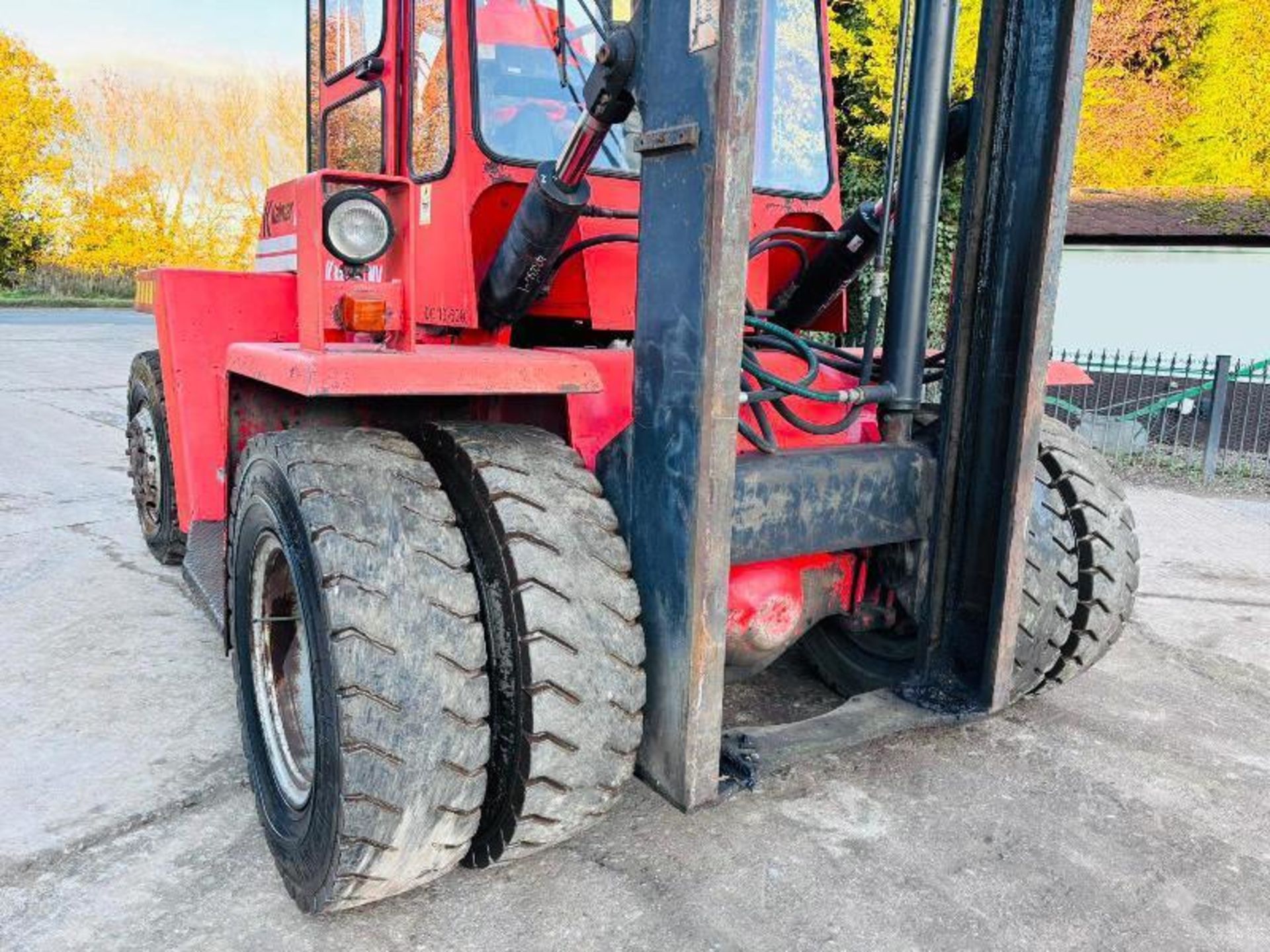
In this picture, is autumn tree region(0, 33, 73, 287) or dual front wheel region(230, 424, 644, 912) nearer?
dual front wheel region(230, 424, 644, 912)

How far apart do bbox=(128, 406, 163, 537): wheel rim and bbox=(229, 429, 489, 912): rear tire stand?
303 centimetres

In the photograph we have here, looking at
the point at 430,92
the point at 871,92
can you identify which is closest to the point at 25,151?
the point at 871,92

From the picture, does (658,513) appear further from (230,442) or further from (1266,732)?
(1266,732)

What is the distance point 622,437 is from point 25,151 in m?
40.8

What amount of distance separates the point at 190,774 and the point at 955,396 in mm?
2566

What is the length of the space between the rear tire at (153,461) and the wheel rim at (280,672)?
2171 mm

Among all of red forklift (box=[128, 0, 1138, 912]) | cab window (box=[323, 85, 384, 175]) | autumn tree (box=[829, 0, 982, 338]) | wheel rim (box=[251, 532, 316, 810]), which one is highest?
autumn tree (box=[829, 0, 982, 338])

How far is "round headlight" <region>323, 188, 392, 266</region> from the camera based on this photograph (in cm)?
247

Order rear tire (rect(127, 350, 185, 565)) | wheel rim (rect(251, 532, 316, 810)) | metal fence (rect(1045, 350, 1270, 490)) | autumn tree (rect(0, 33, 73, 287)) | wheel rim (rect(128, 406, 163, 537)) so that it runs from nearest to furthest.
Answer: wheel rim (rect(251, 532, 316, 810)), rear tire (rect(127, 350, 185, 565)), wheel rim (rect(128, 406, 163, 537)), metal fence (rect(1045, 350, 1270, 490)), autumn tree (rect(0, 33, 73, 287))

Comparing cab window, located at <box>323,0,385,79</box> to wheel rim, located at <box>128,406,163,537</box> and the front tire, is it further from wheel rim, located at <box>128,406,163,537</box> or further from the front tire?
the front tire

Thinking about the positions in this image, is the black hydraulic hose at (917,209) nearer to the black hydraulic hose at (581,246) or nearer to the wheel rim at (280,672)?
the black hydraulic hose at (581,246)

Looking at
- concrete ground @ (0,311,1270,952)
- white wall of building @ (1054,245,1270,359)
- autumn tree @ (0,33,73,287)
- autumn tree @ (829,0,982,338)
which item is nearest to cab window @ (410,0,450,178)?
concrete ground @ (0,311,1270,952)

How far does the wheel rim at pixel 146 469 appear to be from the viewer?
202 inches

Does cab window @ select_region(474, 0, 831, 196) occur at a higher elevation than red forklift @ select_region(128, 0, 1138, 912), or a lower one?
higher
